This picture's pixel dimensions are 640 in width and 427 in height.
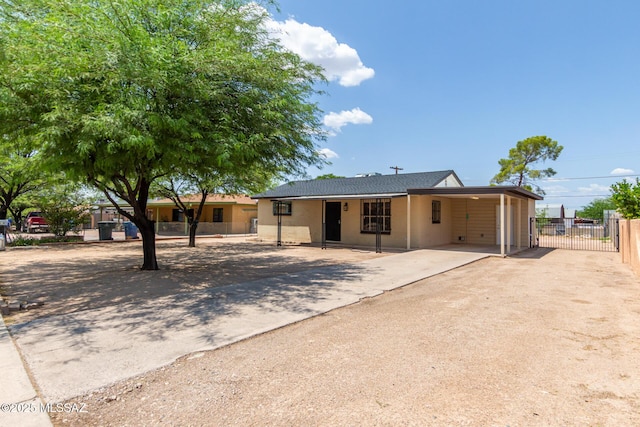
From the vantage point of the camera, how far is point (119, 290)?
723cm

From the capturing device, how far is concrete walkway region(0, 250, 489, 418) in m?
3.58

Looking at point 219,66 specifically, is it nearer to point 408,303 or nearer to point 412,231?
point 408,303

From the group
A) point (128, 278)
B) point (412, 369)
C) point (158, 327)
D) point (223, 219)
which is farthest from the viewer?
point (223, 219)

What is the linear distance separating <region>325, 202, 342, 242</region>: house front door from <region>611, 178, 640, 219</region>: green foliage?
10886mm

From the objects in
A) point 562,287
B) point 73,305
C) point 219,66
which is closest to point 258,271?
point 73,305

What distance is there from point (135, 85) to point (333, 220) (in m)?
13.2

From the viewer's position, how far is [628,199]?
1081cm

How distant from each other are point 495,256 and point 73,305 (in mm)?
12818

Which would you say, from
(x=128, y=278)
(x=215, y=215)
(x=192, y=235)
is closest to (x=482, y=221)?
(x=192, y=235)

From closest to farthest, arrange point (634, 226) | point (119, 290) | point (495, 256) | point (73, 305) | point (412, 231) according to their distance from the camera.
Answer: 1. point (73, 305)
2. point (119, 290)
3. point (634, 226)
4. point (495, 256)
5. point (412, 231)

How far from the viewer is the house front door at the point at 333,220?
60.5 ft

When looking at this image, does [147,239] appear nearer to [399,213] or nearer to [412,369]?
[412,369]

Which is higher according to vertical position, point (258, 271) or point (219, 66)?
point (219, 66)

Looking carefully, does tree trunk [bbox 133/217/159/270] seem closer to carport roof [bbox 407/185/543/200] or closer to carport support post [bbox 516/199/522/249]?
carport roof [bbox 407/185/543/200]
